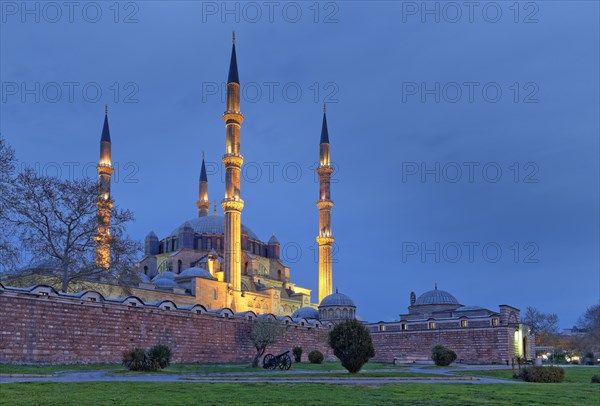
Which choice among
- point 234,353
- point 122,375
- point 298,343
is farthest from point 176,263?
point 122,375

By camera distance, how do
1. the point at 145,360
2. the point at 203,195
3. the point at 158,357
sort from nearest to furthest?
the point at 145,360
the point at 158,357
the point at 203,195

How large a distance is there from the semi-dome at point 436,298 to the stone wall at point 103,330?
762 inches

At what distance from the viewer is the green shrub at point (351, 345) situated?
745 inches

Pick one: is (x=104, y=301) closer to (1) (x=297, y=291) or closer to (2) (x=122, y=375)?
(2) (x=122, y=375)

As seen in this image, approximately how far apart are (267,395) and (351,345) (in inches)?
353

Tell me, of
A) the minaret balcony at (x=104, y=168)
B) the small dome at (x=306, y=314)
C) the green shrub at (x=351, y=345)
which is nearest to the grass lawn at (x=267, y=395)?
the green shrub at (x=351, y=345)

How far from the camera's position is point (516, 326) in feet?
124

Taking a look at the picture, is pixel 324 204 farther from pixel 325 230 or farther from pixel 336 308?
pixel 336 308

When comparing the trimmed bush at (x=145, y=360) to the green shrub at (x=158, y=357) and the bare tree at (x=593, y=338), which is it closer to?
the green shrub at (x=158, y=357)

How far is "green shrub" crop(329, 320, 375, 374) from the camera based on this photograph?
62.1 ft

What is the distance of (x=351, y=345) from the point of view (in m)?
19.0

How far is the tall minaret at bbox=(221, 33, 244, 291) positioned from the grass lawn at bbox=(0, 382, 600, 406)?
3069 centimetres

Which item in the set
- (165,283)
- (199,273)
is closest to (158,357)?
(165,283)

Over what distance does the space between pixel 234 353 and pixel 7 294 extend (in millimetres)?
13763
